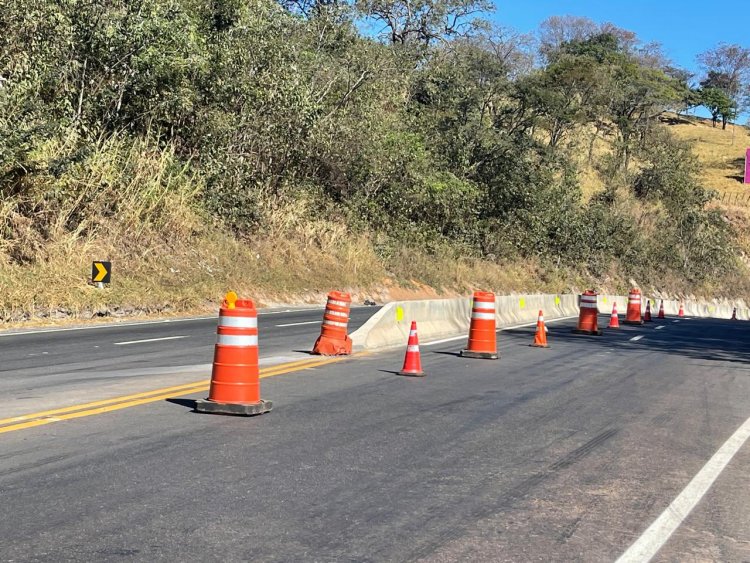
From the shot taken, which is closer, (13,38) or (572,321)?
(13,38)

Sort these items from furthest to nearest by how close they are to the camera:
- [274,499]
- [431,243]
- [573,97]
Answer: [573,97]
[431,243]
[274,499]

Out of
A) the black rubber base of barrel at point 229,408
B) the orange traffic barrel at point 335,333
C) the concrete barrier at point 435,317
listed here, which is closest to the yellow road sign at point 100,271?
the concrete barrier at point 435,317

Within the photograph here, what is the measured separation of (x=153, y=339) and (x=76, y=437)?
937 centimetres

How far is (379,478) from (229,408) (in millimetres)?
2647

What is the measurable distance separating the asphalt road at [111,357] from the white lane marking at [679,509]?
226 inches

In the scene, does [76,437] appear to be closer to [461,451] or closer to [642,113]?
[461,451]

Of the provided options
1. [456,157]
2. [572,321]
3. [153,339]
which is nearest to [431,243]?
[456,157]

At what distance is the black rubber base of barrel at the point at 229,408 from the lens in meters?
8.71

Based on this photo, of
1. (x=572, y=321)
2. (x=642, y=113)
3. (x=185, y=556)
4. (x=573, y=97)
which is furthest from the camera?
(x=642, y=113)

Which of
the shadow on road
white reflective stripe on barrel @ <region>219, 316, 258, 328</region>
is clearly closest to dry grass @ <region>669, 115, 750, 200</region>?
the shadow on road

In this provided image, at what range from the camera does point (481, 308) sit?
1532 cm

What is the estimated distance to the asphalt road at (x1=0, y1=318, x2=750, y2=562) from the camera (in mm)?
5020

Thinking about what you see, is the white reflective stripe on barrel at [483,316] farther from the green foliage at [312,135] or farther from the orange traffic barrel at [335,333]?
the green foliage at [312,135]

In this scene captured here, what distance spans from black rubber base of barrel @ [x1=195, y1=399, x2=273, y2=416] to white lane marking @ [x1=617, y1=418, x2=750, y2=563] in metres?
4.03
